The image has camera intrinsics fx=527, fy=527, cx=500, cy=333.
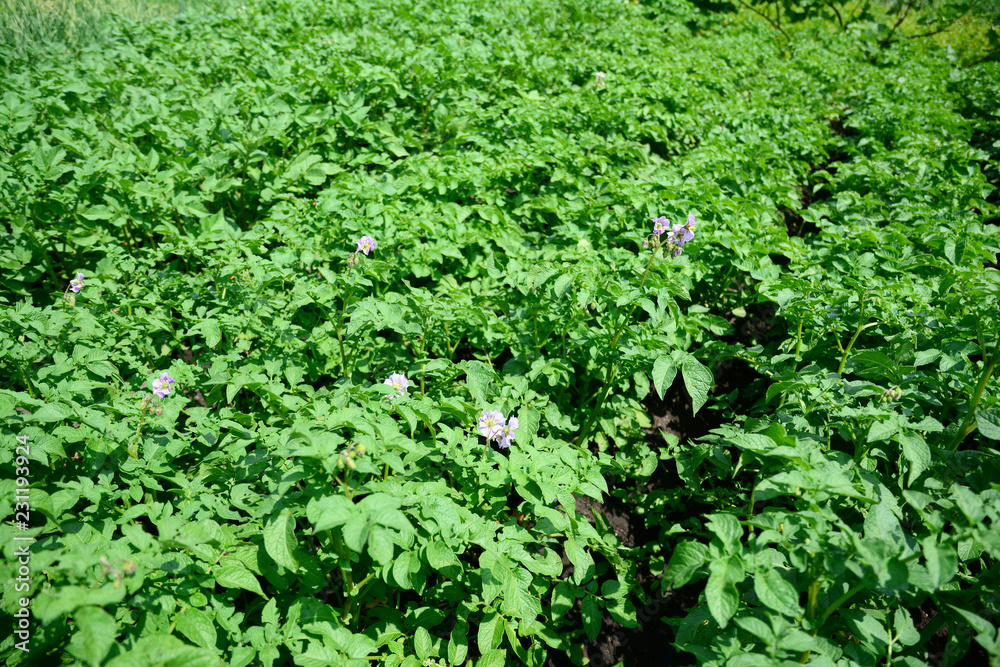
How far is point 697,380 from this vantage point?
1799 millimetres

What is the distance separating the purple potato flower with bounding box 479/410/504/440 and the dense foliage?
0.08 meters

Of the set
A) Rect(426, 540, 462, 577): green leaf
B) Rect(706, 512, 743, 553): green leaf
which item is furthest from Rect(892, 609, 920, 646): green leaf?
Rect(426, 540, 462, 577): green leaf

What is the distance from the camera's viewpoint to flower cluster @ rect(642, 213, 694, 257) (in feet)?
7.27

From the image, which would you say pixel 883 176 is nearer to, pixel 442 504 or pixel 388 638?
pixel 442 504

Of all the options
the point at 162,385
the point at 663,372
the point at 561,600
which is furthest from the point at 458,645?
the point at 162,385

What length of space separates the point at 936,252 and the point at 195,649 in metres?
3.61

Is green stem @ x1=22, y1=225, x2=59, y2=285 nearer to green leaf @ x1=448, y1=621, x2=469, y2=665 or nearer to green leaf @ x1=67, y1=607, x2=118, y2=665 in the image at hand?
green leaf @ x1=67, y1=607, x2=118, y2=665

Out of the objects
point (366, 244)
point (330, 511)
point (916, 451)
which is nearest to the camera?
point (330, 511)

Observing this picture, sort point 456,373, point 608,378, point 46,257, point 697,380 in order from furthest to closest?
point 46,257, point 608,378, point 456,373, point 697,380

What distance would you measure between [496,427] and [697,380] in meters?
0.70

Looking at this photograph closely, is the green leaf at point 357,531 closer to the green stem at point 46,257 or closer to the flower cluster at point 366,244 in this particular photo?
the flower cluster at point 366,244

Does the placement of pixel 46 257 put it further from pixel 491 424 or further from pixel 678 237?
pixel 678 237

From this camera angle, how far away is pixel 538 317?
7.59 feet

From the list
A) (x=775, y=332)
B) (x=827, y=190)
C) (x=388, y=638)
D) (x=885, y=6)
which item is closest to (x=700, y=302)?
(x=775, y=332)
